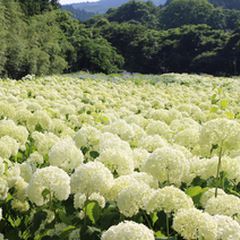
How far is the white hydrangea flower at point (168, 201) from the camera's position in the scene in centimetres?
195

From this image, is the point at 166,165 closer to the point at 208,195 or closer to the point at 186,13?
the point at 208,195

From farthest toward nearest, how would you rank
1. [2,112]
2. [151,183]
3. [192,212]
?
[2,112] → [151,183] → [192,212]

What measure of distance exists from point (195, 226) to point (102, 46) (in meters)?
63.8

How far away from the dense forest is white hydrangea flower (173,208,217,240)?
3175 cm

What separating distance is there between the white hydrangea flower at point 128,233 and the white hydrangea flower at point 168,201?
0.27 m

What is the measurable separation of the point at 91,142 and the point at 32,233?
44.3 inches

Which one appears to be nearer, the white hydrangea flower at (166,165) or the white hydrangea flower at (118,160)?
the white hydrangea flower at (166,165)

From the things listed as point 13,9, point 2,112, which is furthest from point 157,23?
point 2,112

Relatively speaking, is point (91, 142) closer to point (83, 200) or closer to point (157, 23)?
point (83, 200)

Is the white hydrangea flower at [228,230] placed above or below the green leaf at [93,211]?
above

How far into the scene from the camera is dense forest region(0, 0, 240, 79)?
35.6 metres

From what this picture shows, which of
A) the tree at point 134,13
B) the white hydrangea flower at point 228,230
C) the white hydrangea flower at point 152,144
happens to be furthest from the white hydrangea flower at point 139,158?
the tree at point 134,13

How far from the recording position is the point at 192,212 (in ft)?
5.99

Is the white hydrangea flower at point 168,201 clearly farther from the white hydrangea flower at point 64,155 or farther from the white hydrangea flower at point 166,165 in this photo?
the white hydrangea flower at point 64,155
